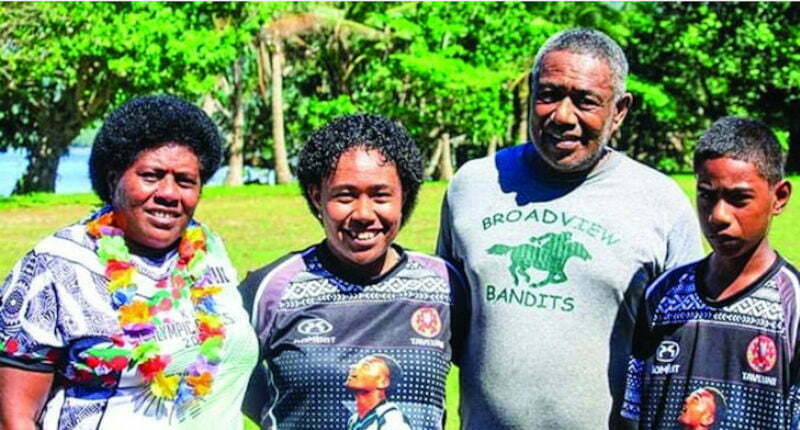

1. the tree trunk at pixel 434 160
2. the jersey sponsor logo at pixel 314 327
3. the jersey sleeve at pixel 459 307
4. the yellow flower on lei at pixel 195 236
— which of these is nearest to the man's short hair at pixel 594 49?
the jersey sleeve at pixel 459 307

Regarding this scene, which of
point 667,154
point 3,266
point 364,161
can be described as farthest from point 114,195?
point 667,154

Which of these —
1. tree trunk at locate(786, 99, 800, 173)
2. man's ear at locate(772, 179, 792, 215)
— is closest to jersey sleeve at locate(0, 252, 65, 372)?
man's ear at locate(772, 179, 792, 215)

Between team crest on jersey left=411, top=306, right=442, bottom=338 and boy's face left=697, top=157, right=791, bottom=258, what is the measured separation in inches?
35.8

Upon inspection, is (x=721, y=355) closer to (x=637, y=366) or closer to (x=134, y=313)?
(x=637, y=366)

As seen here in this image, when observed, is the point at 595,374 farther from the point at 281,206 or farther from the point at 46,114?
the point at 46,114

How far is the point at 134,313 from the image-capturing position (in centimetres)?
364

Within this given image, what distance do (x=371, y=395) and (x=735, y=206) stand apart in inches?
50.3

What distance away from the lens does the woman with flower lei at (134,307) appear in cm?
351

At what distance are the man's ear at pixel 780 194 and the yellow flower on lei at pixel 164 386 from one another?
1.95 m

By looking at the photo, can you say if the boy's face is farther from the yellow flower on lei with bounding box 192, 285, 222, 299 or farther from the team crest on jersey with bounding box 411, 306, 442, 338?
the yellow flower on lei with bounding box 192, 285, 222, 299

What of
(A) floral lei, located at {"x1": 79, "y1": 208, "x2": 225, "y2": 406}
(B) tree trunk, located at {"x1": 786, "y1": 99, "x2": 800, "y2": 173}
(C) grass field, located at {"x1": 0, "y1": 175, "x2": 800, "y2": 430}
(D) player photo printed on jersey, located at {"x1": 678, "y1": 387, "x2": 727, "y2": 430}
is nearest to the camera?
(A) floral lei, located at {"x1": 79, "y1": 208, "x2": 225, "y2": 406}

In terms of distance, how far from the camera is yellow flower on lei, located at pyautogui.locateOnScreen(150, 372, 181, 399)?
368cm

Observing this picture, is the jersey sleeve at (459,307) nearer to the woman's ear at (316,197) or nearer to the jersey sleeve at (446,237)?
the jersey sleeve at (446,237)

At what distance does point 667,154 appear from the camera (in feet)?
148
